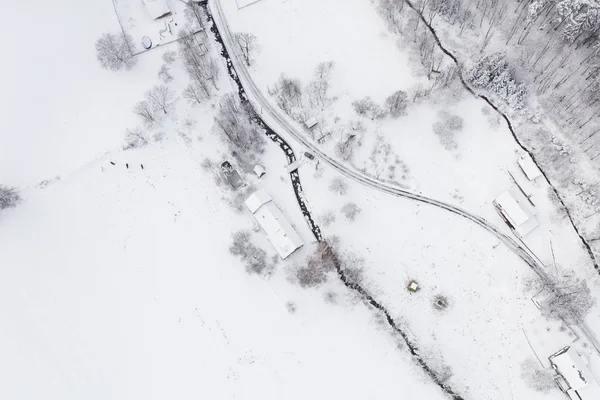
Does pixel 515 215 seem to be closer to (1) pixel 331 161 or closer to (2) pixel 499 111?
(2) pixel 499 111

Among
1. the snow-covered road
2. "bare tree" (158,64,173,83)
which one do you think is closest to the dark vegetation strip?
the snow-covered road

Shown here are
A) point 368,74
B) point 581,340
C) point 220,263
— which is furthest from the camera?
point 368,74

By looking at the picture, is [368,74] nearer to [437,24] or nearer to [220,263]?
[437,24]

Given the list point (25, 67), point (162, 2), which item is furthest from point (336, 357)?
point (25, 67)

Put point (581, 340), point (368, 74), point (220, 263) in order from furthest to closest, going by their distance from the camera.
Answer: point (368, 74) → point (220, 263) → point (581, 340)

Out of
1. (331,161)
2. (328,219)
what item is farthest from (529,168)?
(328,219)

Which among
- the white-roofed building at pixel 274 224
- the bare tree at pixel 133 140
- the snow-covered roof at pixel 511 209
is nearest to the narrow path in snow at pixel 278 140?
the white-roofed building at pixel 274 224

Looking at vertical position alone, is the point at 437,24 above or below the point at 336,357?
above

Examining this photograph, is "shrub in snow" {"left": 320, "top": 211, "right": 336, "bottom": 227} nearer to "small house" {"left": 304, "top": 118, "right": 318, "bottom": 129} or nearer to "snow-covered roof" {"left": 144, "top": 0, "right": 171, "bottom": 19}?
"small house" {"left": 304, "top": 118, "right": 318, "bottom": 129}
